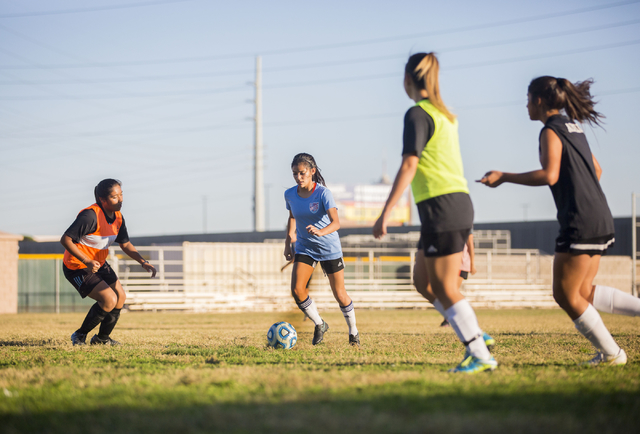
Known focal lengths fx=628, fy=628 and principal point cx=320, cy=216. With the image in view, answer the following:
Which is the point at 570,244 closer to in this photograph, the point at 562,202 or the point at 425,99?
the point at 562,202

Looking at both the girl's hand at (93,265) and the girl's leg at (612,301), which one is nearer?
the girl's leg at (612,301)

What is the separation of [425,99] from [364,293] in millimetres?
18422

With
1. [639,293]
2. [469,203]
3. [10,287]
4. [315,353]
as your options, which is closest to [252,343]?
[315,353]

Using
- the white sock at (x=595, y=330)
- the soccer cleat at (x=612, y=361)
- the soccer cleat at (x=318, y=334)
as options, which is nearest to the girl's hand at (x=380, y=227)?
the white sock at (x=595, y=330)

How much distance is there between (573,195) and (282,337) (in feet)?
11.6

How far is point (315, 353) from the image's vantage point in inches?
235

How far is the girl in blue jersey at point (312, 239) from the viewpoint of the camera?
6.92 metres

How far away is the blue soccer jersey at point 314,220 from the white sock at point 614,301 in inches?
114

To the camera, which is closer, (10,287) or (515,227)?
(10,287)

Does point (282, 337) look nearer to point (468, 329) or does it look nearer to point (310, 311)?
point (310, 311)

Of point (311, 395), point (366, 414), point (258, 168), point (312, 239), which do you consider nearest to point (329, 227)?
point (312, 239)

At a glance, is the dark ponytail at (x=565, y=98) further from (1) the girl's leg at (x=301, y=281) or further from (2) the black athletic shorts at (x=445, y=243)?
(1) the girl's leg at (x=301, y=281)

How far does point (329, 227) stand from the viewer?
264 inches

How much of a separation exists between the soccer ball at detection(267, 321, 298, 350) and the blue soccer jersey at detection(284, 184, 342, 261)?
2.79 feet
